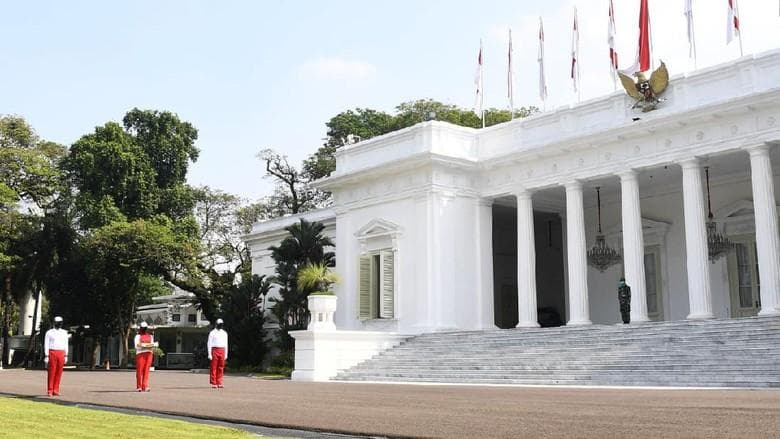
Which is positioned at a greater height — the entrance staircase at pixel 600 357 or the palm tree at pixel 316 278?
the palm tree at pixel 316 278

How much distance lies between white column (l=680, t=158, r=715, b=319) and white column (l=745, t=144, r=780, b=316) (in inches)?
50.2

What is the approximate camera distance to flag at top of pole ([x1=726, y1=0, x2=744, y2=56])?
2011 centimetres

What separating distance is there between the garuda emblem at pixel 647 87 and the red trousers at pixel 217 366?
11918 millimetres

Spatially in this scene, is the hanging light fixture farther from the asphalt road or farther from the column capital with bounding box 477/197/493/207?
the asphalt road

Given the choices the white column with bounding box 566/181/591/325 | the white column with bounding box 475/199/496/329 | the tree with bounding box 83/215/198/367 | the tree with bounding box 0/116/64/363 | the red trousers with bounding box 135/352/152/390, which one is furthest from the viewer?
the tree with bounding box 0/116/64/363

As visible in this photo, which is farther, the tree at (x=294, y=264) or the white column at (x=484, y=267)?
the tree at (x=294, y=264)

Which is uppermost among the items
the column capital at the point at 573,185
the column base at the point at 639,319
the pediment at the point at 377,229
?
the column capital at the point at 573,185

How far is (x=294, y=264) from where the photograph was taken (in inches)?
1089

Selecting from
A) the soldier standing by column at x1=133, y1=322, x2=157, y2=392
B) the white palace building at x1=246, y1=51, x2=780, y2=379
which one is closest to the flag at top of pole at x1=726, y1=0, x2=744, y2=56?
the white palace building at x1=246, y1=51, x2=780, y2=379

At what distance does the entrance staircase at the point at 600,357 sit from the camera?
1473cm

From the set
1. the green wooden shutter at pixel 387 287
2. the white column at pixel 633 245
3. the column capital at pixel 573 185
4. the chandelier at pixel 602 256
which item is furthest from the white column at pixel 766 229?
the green wooden shutter at pixel 387 287

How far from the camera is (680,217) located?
24.1 m

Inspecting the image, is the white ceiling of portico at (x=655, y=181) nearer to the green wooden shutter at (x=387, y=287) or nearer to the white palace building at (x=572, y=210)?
the white palace building at (x=572, y=210)

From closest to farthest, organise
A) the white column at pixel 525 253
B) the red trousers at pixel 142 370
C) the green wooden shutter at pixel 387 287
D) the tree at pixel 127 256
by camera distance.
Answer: the red trousers at pixel 142 370
the white column at pixel 525 253
the green wooden shutter at pixel 387 287
the tree at pixel 127 256
